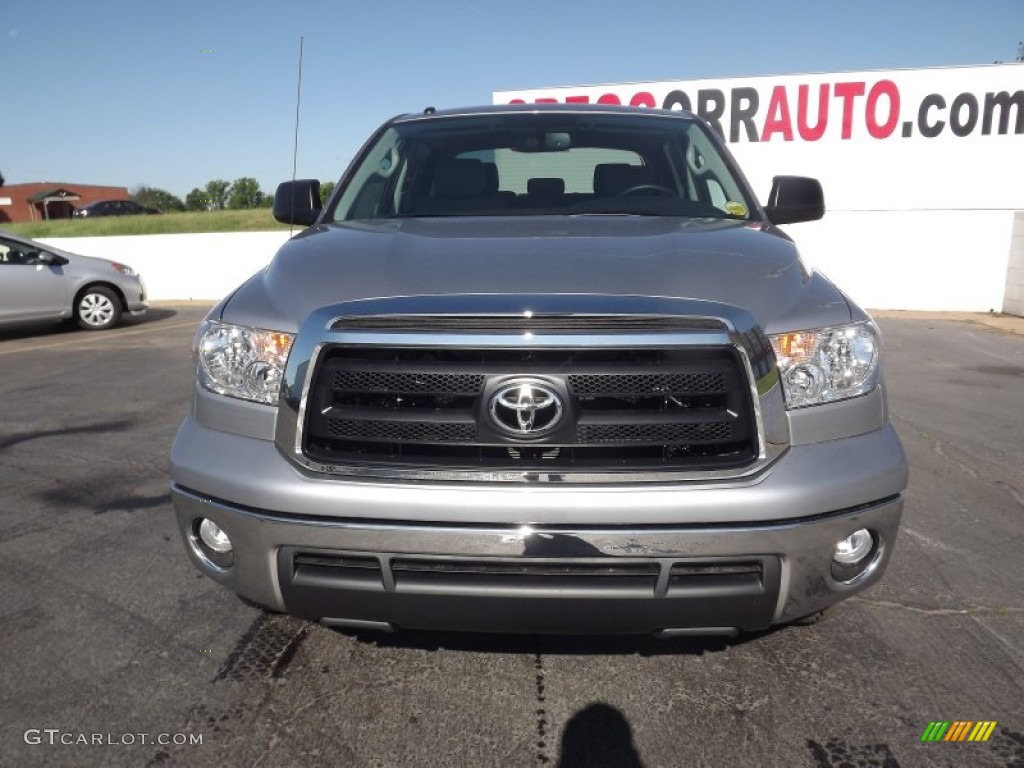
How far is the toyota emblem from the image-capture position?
6.63ft

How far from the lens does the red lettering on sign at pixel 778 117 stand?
17875 millimetres

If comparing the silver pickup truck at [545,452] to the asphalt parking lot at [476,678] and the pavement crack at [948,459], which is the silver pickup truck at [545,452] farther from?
the pavement crack at [948,459]

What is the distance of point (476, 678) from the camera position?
2543 mm

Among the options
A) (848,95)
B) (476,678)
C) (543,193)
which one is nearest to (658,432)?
(476,678)

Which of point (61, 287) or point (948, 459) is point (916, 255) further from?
point (61, 287)

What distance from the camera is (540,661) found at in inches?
104

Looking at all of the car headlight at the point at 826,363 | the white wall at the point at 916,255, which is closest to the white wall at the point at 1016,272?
the white wall at the point at 916,255

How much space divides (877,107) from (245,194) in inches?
2258

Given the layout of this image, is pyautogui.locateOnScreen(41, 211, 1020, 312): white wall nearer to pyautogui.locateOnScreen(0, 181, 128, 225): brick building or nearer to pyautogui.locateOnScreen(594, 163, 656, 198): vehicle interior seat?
pyautogui.locateOnScreen(594, 163, 656, 198): vehicle interior seat

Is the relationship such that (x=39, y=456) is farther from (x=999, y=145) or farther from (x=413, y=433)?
(x=999, y=145)

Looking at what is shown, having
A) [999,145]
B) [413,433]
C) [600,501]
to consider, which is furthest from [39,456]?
[999,145]

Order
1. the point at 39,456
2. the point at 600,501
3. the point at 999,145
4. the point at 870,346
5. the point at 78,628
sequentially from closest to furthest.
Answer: the point at 600,501 → the point at 870,346 → the point at 78,628 → the point at 39,456 → the point at 999,145

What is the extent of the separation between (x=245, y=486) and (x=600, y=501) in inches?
36.9

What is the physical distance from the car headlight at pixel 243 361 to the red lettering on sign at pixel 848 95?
18422 mm
